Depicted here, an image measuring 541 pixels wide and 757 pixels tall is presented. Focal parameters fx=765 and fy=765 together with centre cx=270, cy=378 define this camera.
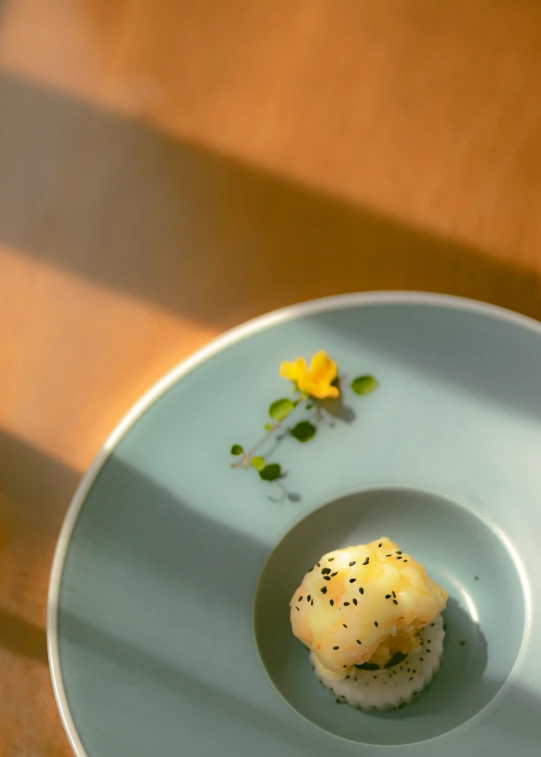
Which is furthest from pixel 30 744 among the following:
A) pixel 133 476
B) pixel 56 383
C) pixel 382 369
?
pixel 382 369

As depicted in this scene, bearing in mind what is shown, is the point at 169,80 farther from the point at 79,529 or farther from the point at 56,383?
the point at 79,529

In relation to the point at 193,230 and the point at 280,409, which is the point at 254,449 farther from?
the point at 193,230

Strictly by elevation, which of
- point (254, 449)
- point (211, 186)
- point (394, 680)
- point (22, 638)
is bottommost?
point (22, 638)

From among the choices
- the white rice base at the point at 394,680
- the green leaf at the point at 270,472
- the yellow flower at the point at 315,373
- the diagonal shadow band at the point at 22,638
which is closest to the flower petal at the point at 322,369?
the yellow flower at the point at 315,373

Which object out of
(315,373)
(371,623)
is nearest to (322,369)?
(315,373)

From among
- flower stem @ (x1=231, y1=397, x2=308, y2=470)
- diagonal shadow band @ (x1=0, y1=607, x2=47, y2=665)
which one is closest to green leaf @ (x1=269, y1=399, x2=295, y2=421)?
flower stem @ (x1=231, y1=397, x2=308, y2=470)

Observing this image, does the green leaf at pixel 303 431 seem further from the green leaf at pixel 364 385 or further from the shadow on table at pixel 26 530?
the shadow on table at pixel 26 530
